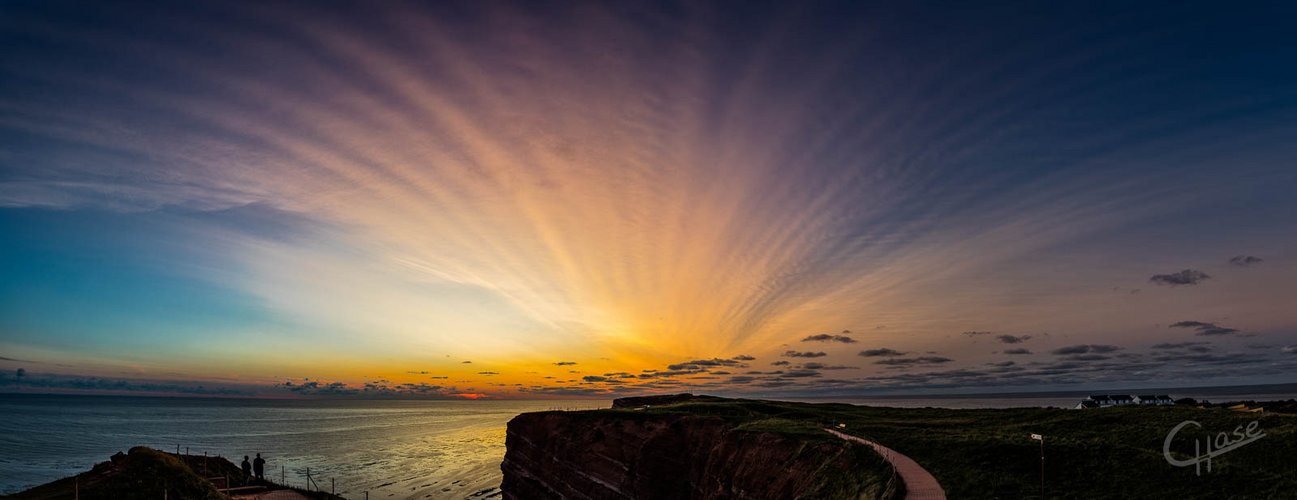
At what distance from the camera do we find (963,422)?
163 ft

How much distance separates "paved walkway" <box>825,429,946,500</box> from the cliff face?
1593 millimetres

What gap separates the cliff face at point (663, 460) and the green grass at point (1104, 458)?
369 cm

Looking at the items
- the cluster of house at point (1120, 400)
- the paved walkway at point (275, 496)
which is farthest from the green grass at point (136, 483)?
the cluster of house at point (1120, 400)

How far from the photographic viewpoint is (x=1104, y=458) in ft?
86.1

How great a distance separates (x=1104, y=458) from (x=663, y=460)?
3043 cm

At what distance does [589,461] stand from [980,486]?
1436 inches

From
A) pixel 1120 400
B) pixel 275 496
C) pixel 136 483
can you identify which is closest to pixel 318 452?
pixel 275 496

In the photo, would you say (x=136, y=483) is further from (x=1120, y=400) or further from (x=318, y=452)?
(x=1120, y=400)

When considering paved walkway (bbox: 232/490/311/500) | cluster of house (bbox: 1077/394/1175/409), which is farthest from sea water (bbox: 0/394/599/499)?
cluster of house (bbox: 1077/394/1175/409)

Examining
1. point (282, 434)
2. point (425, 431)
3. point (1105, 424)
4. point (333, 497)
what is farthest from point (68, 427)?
point (1105, 424)

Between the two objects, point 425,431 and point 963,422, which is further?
point 425,431

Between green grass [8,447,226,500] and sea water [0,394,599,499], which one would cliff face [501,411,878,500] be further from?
green grass [8,447,226,500]

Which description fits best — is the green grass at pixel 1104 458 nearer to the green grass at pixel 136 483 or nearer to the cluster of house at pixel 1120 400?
the cluster of house at pixel 1120 400

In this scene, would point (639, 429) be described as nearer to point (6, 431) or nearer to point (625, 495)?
point (625, 495)
